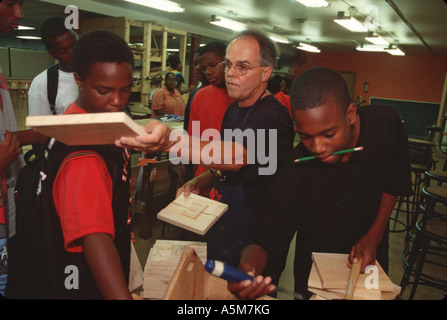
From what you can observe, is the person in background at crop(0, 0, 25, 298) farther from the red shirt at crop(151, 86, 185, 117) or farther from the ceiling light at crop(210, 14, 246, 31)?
the ceiling light at crop(210, 14, 246, 31)

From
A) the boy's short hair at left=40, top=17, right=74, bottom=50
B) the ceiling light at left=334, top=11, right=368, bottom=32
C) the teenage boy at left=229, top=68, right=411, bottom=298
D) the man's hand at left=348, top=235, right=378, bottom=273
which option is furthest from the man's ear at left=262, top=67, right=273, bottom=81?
the ceiling light at left=334, top=11, right=368, bottom=32

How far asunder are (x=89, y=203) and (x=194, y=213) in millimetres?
739

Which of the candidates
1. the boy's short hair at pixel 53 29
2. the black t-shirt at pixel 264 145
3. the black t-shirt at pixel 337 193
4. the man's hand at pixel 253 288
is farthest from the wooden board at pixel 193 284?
the boy's short hair at pixel 53 29

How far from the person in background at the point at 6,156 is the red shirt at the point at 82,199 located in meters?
0.60

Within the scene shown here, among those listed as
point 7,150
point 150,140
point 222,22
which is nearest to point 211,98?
point 7,150

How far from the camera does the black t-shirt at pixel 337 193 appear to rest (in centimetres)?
135

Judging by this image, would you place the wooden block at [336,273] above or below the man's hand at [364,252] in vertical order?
below

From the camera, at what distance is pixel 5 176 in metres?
1.52

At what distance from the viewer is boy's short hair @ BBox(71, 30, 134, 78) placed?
3.32 feet

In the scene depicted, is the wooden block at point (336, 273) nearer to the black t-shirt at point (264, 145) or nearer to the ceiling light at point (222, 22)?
the black t-shirt at point (264, 145)

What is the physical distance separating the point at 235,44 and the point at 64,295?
145cm

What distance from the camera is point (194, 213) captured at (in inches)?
61.6
